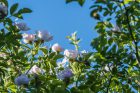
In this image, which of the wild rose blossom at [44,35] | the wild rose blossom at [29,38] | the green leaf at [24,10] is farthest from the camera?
the wild rose blossom at [29,38]

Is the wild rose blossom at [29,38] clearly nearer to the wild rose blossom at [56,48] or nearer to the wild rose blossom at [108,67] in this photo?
the wild rose blossom at [56,48]

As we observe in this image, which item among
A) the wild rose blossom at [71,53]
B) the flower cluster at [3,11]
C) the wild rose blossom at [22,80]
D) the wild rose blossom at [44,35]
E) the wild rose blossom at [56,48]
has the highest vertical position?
the flower cluster at [3,11]

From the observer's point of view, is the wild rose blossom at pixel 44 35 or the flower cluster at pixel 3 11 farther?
the wild rose blossom at pixel 44 35

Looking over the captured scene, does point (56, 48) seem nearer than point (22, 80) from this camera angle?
No

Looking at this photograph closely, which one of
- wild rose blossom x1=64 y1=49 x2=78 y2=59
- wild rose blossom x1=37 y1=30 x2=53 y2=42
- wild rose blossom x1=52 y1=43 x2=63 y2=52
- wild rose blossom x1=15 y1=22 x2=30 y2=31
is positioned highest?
wild rose blossom x1=15 y1=22 x2=30 y2=31

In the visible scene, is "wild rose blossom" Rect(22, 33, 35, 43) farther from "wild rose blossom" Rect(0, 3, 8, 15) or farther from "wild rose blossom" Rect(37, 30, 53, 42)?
"wild rose blossom" Rect(0, 3, 8, 15)

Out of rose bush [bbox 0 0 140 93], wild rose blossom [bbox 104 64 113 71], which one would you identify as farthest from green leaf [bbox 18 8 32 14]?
wild rose blossom [bbox 104 64 113 71]

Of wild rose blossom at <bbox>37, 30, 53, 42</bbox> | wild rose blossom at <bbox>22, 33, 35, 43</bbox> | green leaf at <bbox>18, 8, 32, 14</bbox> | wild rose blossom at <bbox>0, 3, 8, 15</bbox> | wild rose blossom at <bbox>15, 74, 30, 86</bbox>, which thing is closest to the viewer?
wild rose blossom at <bbox>15, 74, 30, 86</bbox>

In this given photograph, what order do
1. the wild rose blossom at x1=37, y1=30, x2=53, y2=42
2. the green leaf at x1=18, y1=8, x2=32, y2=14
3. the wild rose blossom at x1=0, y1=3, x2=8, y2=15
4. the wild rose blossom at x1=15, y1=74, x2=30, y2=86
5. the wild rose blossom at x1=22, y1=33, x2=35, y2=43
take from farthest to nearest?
the wild rose blossom at x1=22, y1=33, x2=35, y2=43 < the wild rose blossom at x1=37, y1=30, x2=53, y2=42 < the green leaf at x1=18, y1=8, x2=32, y2=14 < the wild rose blossom at x1=0, y1=3, x2=8, y2=15 < the wild rose blossom at x1=15, y1=74, x2=30, y2=86

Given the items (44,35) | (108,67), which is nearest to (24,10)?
(44,35)

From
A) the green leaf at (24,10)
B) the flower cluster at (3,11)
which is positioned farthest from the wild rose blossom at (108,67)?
the flower cluster at (3,11)

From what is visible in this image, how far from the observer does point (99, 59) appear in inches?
144

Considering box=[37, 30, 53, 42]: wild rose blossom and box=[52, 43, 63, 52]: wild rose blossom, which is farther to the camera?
box=[52, 43, 63, 52]: wild rose blossom

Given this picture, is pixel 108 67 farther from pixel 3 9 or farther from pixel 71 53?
pixel 3 9
